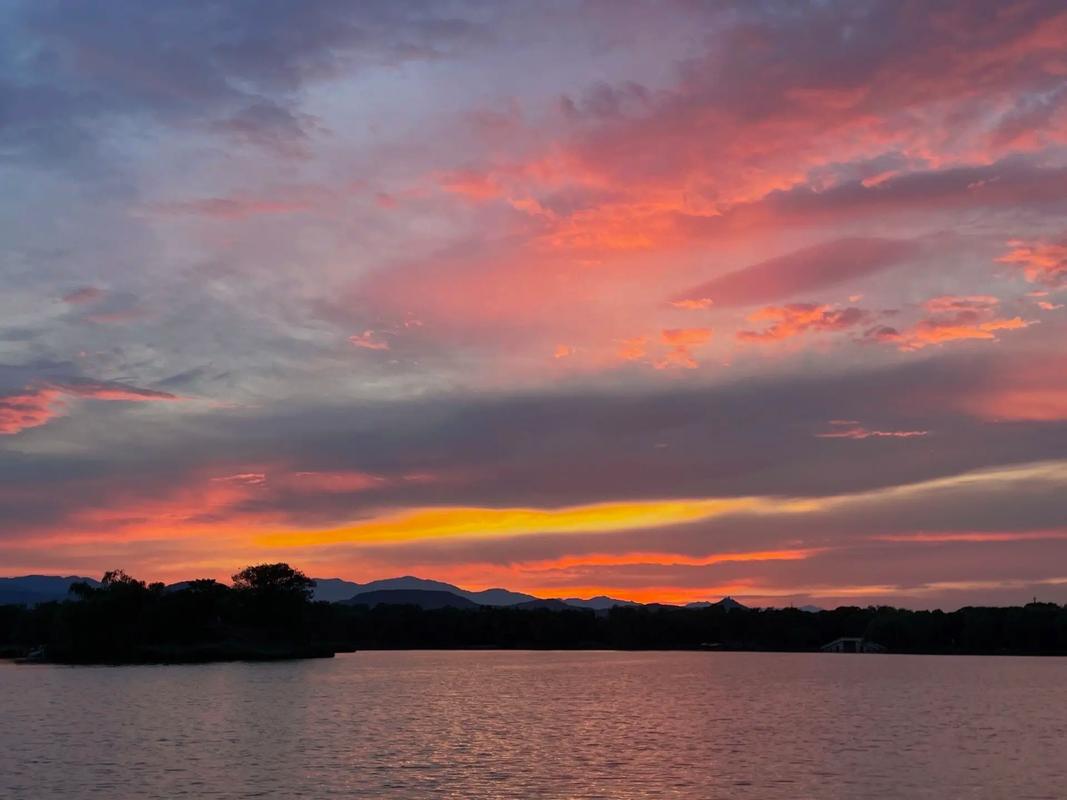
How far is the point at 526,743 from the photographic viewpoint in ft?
244

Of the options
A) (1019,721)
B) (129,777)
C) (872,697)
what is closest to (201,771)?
(129,777)

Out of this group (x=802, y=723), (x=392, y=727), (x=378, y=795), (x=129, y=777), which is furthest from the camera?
(x=802, y=723)

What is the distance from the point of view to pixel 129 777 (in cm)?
5803

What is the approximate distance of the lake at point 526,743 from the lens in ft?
182

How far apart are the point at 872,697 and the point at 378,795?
95.0 meters

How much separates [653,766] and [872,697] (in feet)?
259

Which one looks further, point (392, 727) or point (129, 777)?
point (392, 727)

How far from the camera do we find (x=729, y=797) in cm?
5253

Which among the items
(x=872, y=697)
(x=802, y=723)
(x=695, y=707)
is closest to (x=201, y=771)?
(x=802, y=723)

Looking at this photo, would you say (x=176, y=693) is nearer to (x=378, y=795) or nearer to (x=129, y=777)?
(x=129, y=777)

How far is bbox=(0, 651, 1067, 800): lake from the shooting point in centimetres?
5562

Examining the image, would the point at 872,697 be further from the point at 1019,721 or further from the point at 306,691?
the point at 306,691

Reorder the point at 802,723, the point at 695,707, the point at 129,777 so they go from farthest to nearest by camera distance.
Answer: the point at 695,707 < the point at 802,723 < the point at 129,777

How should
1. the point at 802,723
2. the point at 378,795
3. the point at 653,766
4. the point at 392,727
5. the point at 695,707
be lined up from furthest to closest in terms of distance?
1. the point at 695,707
2. the point at 802,723
3. the point at 392,727
4. the point at 653,766
5. the point at 378,795
